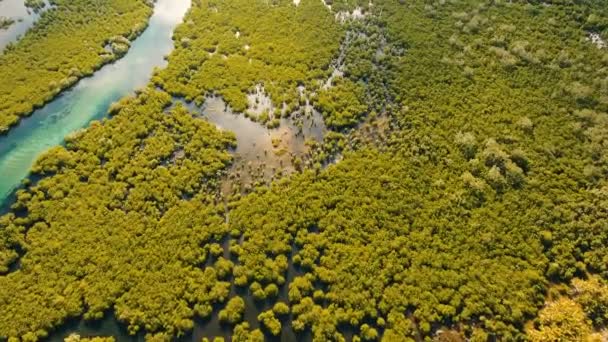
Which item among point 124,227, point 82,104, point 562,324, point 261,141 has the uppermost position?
point 82,104

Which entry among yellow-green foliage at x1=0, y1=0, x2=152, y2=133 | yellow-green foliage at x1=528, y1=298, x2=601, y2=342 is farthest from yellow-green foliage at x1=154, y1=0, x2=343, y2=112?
yellow-green foliage at x1=528, y1=298, x2=601, y2=342

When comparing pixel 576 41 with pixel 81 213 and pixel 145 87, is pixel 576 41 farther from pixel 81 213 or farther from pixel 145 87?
pixel 81 213

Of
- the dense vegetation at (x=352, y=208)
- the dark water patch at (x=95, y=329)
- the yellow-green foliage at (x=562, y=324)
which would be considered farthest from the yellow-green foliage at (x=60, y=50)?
the yellow-green foliage at (x=562, y=324)

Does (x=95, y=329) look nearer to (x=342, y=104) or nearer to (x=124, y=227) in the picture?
(x=124, y=227)

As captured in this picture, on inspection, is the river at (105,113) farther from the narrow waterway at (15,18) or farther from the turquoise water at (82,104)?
the narrow waterway at (15,18)

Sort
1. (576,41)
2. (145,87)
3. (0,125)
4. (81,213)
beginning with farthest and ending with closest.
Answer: (576,41)
(145,87)
(0,125)
(81,213)

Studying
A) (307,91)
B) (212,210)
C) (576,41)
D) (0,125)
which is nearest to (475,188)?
(307,91)

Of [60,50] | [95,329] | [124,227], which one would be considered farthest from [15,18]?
[95,329]
